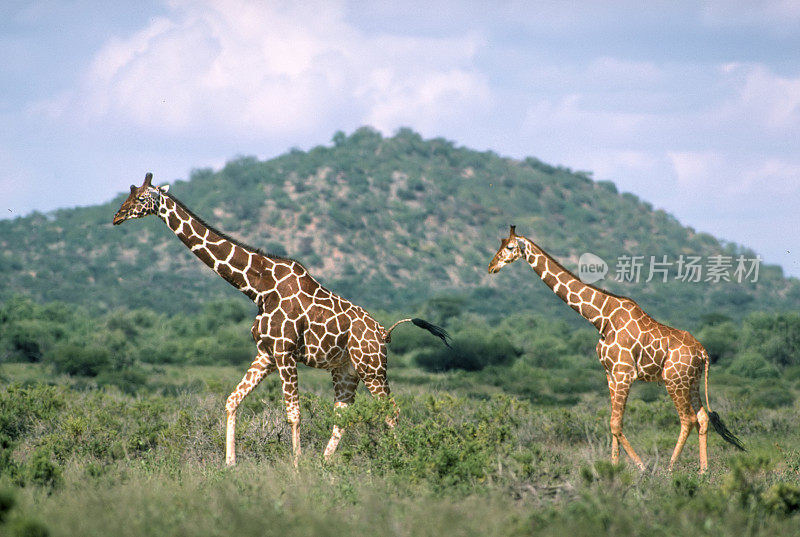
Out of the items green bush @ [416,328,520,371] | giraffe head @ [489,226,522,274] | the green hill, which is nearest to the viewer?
giraffe head @ [489,226,522,274]

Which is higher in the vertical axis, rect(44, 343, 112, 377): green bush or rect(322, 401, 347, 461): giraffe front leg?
rect(322, 401, 347, 461): giraffe front leg

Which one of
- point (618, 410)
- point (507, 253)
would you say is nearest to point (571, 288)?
point (507, 253)

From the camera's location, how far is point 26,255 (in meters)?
79.6

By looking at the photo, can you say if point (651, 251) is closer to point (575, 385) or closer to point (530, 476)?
point (575, 385)

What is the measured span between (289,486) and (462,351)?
24713 millimetres

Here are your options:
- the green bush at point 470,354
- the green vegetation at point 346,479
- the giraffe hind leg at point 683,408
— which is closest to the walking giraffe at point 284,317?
the green vegetation at point 346,479

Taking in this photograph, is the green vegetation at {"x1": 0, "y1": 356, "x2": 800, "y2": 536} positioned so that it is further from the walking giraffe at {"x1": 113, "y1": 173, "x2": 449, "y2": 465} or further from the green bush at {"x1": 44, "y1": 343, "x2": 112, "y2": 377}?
the green bush at {"x1": 44, "y1": 343, "x2": 112, "y2": 377}

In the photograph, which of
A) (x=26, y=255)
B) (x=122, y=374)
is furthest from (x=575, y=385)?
(x=26, y=255)

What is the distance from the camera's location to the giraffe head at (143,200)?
988cm

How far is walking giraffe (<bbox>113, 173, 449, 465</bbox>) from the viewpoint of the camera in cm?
988

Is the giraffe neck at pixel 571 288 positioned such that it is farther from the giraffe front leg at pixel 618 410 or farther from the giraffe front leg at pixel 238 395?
the giraffe front leg at pixel 238 395

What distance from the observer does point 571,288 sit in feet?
35.3

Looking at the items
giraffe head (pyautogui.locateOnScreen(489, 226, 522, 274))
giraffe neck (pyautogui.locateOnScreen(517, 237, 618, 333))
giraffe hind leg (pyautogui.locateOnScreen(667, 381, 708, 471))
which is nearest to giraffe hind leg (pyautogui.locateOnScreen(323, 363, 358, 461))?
giraffe head (pyautogui.locateOnScreen(489, 226, 522, 274))

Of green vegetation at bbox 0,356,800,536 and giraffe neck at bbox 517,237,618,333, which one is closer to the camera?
green vegetation at bbox 0,356,800,536
